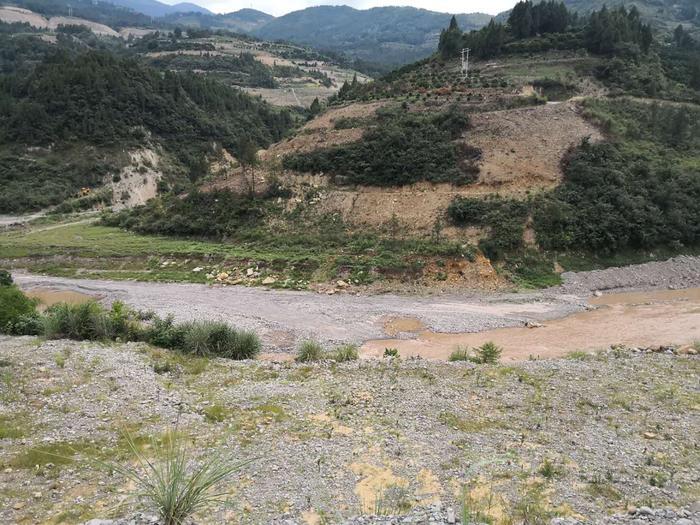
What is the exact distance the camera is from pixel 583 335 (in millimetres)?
24812

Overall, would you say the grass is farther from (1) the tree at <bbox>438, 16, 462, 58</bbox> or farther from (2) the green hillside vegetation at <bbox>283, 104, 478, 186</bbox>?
(1) the tree at <bbox>438, 16, 462, 58</bbox>

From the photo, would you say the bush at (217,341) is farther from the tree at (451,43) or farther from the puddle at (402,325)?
the tree at (451,43)

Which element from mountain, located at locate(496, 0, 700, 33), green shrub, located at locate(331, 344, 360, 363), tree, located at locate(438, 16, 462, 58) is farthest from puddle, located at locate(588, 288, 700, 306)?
mountain, located at locate(496, 0, 700, 33)

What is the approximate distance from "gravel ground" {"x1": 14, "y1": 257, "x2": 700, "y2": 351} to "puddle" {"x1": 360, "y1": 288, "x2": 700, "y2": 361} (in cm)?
90

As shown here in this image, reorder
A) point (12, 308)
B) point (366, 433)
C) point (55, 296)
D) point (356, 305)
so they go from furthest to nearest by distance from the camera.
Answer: point (55, 296)
point (356, 305)
point (12, 308)
point (366, 433)

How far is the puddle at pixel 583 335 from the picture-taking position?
23.1m

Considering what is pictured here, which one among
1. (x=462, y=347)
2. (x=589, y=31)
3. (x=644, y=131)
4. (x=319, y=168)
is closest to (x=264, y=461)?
(x=462, y=347)

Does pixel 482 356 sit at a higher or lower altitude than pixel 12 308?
lower

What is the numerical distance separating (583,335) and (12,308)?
28.6m

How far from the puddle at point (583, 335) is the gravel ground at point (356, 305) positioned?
897mm

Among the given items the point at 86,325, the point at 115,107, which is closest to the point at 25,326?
the point at 86,325

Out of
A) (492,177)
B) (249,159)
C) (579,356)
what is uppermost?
(249,159)

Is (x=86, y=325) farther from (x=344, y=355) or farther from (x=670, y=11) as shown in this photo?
(x=670, y=11)

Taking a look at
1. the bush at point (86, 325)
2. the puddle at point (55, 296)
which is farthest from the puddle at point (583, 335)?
the puddle at point (55, 296)
